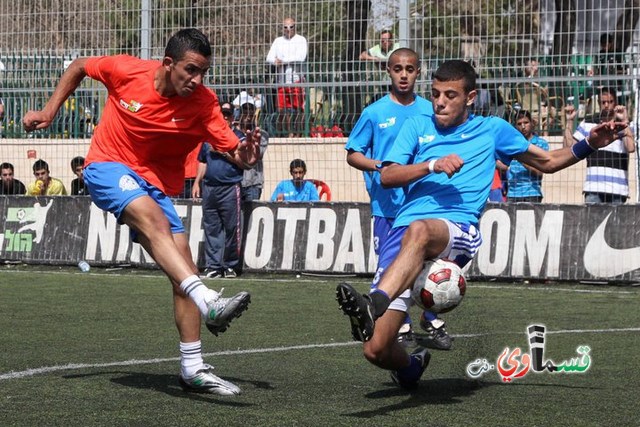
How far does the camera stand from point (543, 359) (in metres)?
8.54

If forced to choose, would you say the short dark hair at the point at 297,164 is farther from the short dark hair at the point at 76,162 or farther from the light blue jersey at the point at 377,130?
the light blue jersey at the point at 377,130

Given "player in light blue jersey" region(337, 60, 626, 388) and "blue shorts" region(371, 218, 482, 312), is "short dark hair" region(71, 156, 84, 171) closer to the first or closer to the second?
"player in light blue jersey" region(337, 60, 626, 388)

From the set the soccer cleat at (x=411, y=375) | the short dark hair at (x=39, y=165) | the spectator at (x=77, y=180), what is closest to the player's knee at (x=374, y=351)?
the soccer cleat at (x=411, y=375)

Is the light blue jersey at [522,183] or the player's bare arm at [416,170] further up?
the player's bare arm at [416,170]

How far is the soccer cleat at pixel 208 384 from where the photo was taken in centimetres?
719

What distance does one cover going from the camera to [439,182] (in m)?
7.31

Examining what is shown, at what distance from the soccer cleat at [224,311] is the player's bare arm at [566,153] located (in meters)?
2.08

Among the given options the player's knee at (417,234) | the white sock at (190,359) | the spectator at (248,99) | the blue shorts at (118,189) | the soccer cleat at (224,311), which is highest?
the spectator at (248,99)

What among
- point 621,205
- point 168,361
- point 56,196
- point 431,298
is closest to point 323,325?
point 168,361

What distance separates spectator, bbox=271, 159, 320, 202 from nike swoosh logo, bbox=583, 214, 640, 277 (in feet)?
12.5

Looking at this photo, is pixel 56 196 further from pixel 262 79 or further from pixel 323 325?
pixel 323 325

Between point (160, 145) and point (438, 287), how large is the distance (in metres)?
1.93

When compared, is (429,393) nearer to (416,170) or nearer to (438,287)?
(438,287)

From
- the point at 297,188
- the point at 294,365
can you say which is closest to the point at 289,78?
the point at 297,188
